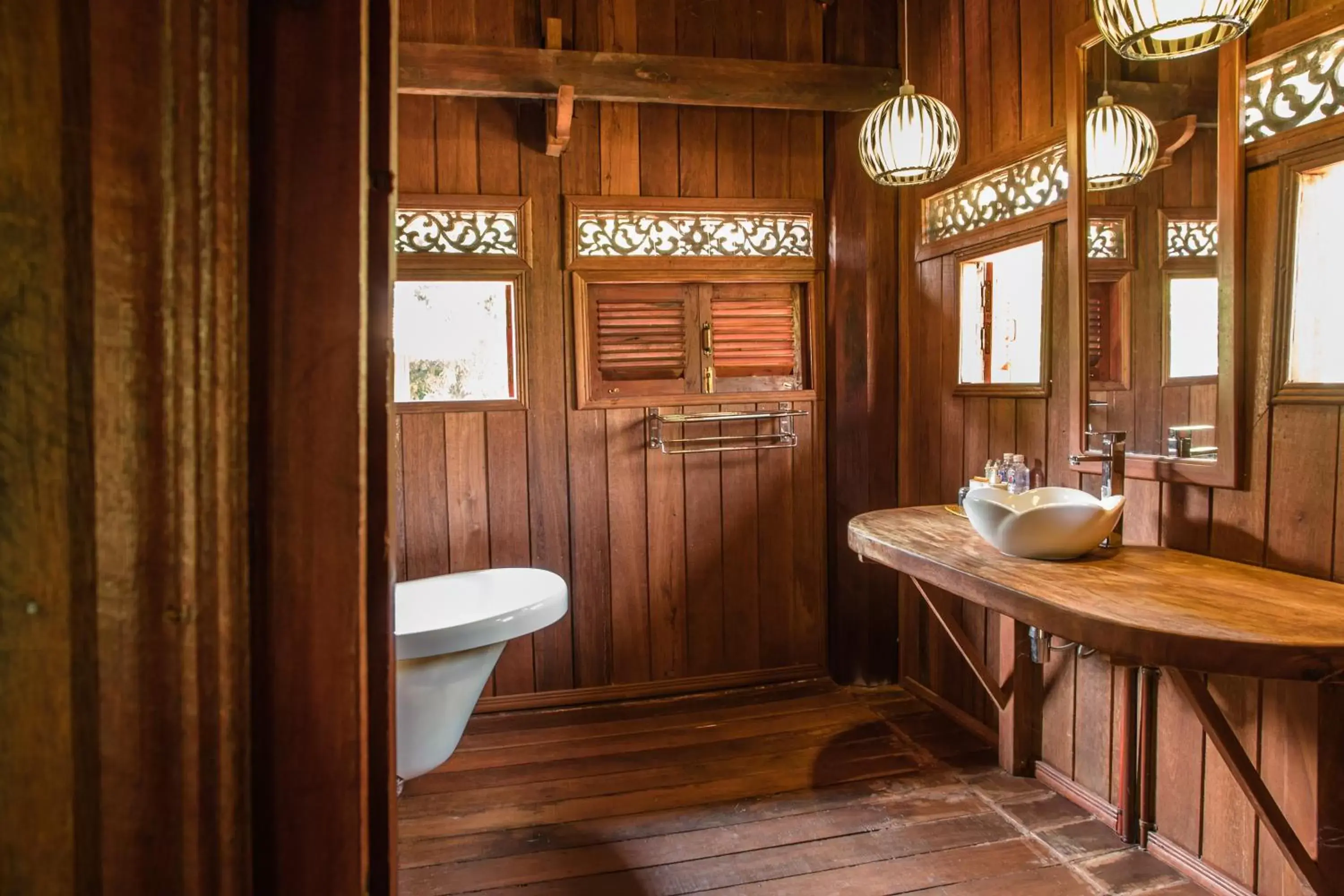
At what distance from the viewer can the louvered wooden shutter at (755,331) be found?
9.54ft

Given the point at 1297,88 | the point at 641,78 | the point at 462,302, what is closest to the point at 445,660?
the point at 462,302

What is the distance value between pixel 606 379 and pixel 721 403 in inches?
17.7

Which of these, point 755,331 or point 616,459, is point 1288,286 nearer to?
point 755,331

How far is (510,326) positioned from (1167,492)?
212 centimetres

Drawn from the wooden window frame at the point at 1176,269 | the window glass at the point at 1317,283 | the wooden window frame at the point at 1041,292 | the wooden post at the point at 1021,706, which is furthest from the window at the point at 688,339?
the window glass at the point at 1317,283

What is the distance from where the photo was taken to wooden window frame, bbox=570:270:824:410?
277 centimetres

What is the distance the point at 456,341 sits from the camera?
2754 millimetres

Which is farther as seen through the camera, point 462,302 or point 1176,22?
point 462,302

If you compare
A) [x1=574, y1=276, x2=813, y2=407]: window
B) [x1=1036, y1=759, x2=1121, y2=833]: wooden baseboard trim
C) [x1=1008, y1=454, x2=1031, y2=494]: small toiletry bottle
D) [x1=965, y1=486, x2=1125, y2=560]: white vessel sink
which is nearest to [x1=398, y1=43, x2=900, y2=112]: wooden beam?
[x1=574, y1=276, x2=813, y2=407]: window

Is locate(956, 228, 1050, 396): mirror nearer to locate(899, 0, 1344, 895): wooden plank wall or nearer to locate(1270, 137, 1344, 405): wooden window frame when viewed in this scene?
locate(899, 0, 1344, 895): wooden plank wall

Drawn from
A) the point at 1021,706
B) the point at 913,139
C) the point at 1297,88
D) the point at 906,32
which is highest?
the point at 906,32

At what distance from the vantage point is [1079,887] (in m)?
1.73

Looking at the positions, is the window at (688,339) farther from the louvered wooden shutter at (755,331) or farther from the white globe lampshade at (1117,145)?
the white globe lampshade at (1117,145)

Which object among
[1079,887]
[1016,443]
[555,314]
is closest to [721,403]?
[555,314]
